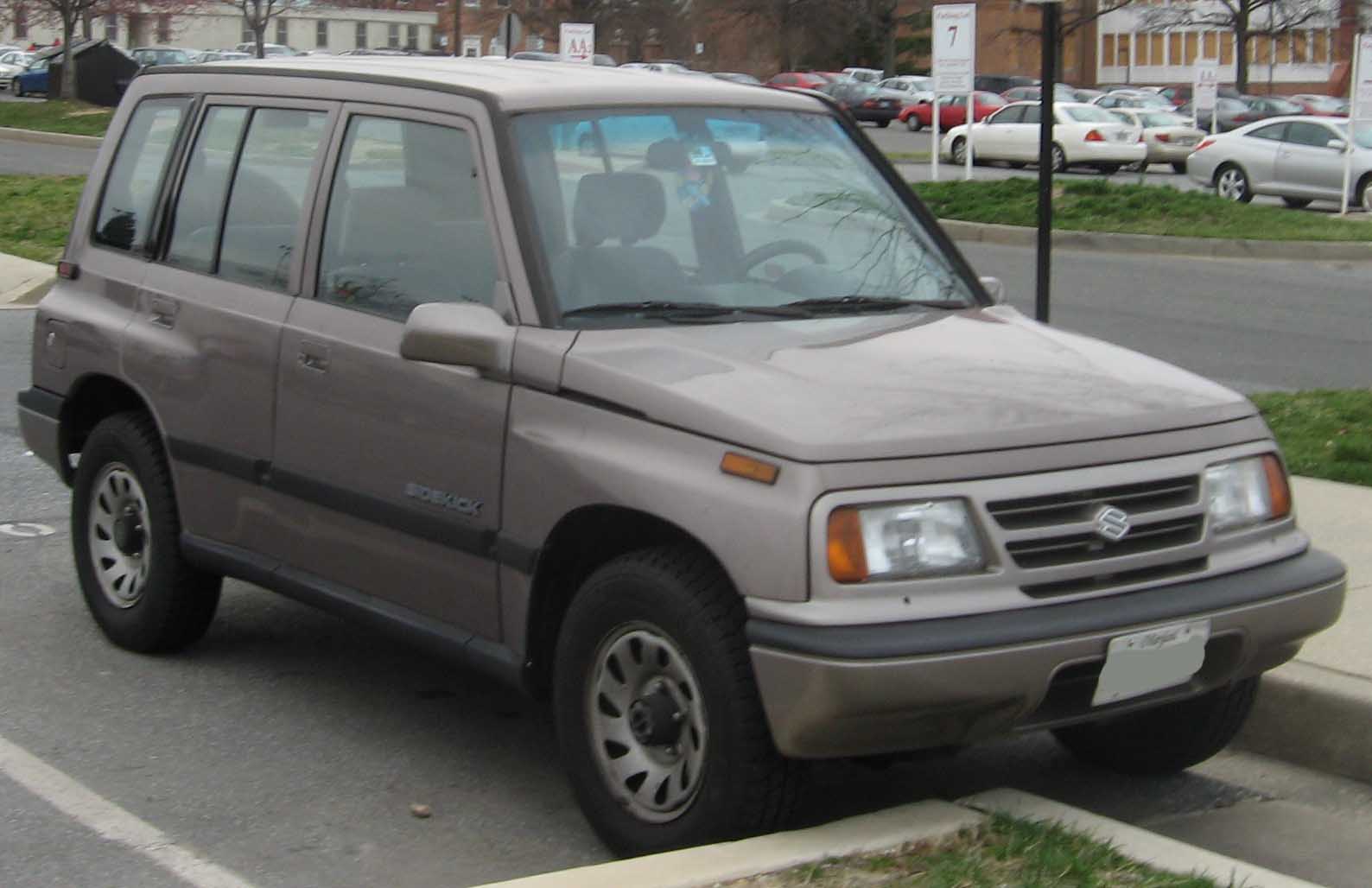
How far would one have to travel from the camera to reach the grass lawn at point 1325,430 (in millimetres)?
8703

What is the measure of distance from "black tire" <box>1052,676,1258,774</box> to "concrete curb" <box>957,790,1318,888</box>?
506 millimetres

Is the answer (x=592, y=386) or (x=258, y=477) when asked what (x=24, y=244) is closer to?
(x=258, y=477)

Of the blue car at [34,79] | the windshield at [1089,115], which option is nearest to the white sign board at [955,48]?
the windshield at [1089,115]

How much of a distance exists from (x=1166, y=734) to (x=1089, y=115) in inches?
1437

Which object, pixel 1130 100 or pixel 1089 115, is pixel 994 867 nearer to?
pixel 1089 115

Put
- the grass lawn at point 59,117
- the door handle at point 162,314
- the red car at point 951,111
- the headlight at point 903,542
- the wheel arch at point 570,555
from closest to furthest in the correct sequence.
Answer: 1. the headlight at point 903,542
2. the wheel arch at point 570,555
3. the door handle at point 162,314
4. the grass lawn at point 59,117
5. the red car at point 951,111

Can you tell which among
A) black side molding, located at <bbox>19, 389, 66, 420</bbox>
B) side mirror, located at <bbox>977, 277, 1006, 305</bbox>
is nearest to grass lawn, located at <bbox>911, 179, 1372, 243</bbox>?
side mirror, located at <bbox>977, 277, 1006, 305</bbox>

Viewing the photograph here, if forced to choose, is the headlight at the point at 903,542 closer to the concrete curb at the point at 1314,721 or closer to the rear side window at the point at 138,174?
the concrete curb at the point at 1314,721

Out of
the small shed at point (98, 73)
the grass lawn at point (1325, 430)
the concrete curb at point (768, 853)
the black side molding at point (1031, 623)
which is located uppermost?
the small shed at point (98, 73)

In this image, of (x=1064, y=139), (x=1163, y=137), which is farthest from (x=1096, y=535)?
(x=1163, y=137)

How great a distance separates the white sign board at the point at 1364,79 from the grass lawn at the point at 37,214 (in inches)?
632

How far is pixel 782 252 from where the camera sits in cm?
536

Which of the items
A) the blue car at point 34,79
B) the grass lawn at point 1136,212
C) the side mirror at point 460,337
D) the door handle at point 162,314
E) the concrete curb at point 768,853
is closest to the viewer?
the concrete curb at point 768,853

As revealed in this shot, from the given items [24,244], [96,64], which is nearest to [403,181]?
[24,244]
